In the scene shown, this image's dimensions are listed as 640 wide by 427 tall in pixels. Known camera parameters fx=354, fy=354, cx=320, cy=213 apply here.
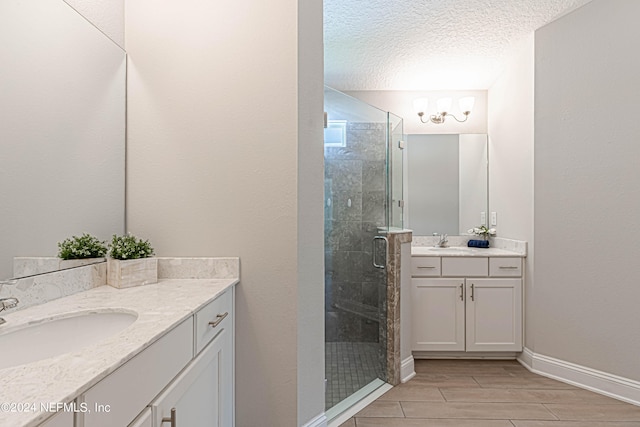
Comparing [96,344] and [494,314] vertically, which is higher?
[96,344]

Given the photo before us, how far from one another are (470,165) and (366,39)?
5.33 feet

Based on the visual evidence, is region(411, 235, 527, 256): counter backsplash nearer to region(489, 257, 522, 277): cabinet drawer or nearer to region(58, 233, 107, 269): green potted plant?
Answer: region(489, 257, 522, 277): cabinet drawer

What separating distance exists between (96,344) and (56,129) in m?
0.95

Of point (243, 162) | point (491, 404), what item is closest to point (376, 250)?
point (491, 404)

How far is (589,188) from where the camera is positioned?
7.69ft

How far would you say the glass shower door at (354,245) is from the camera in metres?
2.26

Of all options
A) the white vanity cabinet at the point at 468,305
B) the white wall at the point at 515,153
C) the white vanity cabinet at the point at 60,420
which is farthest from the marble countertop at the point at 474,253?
the white vanity cabinet at the point at 60,420

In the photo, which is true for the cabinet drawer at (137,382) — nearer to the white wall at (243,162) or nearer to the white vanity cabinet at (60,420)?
the white vanity cabinet at (60,420)

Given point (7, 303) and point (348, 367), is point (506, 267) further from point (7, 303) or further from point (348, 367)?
point (7, 303)

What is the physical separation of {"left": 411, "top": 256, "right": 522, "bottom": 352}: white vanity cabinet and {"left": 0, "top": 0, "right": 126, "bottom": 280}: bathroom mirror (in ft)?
7.35

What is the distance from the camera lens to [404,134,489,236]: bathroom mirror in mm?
3473

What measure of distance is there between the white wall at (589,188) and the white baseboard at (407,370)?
96 cm

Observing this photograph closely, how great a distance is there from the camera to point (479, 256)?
2828 mm

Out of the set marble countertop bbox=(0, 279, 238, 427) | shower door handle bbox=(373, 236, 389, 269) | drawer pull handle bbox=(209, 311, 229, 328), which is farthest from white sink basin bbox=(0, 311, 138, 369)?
shower door handle bbox=(373, 236, 389, 269)
